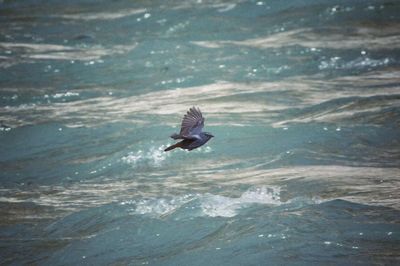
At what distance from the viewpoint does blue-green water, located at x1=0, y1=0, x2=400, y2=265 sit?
7.49 metres

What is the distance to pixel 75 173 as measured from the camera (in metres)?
9.50

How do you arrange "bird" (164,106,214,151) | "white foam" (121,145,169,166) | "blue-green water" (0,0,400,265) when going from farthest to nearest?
"white foam" (121,145,169,166), "blue-green water" (0,0,400,265), "bird" (164,106,214,151)

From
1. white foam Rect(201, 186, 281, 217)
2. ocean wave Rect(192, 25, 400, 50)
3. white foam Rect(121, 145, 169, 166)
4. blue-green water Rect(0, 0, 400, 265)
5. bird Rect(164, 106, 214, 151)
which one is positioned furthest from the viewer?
ocean wave Rect(192, 25, 400, 50)

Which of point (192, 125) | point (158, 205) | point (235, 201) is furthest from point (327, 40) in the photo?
point (192, 125)

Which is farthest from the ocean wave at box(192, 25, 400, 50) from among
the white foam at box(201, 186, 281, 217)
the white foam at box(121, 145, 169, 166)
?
the white foam at box(201, 186, 281, 217)

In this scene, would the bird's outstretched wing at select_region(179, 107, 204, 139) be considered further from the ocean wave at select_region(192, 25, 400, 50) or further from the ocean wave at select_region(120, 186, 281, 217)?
the ocean wave at select_region(192, 25, 400, 50)

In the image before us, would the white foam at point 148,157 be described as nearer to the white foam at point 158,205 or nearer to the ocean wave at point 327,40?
the white foam at point 158,205

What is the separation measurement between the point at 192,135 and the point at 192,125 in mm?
239

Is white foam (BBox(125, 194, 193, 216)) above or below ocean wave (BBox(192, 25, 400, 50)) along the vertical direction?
below

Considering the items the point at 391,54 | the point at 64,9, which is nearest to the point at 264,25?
the point at 391,54

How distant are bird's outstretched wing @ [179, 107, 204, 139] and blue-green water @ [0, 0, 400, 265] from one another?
1.48 m

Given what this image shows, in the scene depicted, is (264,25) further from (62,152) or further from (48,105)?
(62,152)


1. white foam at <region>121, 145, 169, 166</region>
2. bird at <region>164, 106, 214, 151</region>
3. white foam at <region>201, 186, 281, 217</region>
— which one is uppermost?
bird at <region>164, 106, 214, 151</region>

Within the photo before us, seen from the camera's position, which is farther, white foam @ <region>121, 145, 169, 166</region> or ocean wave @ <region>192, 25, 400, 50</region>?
ocean wave @ <region>192, 25, 400, 50</region>
